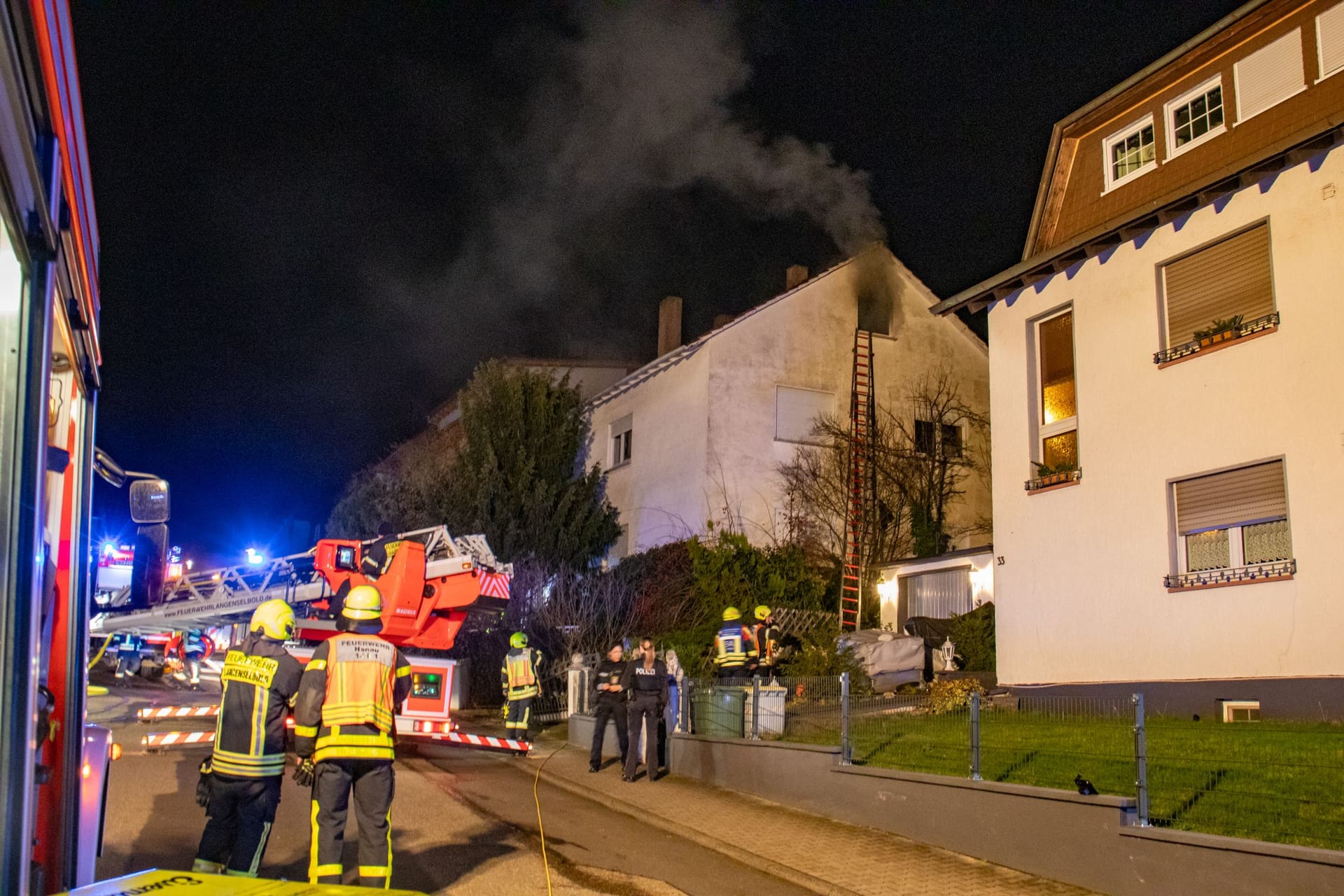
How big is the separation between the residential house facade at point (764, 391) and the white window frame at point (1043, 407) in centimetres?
954

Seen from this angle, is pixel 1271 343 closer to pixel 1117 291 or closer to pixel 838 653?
pixel 1117 291

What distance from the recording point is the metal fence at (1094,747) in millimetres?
7672

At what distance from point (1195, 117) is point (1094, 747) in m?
9.24

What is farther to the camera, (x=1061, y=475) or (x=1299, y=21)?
(x=1061, y=475)

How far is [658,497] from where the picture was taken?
87.0 feet

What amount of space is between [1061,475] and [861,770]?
6.20m

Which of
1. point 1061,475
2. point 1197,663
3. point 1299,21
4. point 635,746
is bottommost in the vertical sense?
point 635,746

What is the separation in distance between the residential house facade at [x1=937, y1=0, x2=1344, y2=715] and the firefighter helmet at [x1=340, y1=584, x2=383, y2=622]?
31.5 ft

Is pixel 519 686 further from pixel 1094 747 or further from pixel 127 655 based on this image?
pixel 127 655

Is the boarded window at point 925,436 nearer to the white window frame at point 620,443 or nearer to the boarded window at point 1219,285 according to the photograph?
the white window frame at point 620,443

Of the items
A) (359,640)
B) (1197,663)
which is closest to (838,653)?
(1197,663)

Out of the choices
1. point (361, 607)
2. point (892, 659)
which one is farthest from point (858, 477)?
point (361, 607)

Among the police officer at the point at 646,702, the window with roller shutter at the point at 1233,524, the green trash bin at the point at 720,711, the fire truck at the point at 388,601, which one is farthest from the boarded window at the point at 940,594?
the fire truck at the point at 388,601

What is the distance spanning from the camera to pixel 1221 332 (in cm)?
1305
